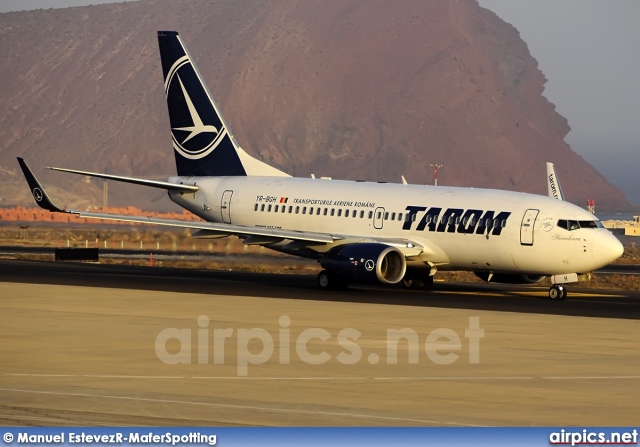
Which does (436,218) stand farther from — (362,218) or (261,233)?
(261,233)

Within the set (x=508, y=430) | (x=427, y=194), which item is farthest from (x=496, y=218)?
(x=508, y=430)

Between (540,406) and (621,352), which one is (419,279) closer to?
(621,352)

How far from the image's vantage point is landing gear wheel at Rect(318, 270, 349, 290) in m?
42.4

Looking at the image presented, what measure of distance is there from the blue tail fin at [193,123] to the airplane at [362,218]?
0.13ft

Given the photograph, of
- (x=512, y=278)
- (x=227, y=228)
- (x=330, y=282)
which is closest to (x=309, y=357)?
(x=330, y=282)

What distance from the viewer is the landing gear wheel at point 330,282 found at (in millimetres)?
42406

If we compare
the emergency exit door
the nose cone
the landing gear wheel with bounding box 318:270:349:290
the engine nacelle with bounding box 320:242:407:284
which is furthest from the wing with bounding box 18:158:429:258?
the nose cone

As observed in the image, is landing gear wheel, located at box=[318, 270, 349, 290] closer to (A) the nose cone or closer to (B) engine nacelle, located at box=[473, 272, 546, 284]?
(B) engine nacelle, located at box=[473, 272, 546, 284]

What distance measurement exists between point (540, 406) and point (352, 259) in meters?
22.7

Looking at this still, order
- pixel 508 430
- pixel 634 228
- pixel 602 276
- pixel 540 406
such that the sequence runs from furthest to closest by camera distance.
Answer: pixel 634 228 < pixel 602 276 < pixel 540 406 < pixel 508 430

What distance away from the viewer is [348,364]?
→ 75.4 ft

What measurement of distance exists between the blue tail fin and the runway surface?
9.66m

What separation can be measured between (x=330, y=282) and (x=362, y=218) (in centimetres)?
307

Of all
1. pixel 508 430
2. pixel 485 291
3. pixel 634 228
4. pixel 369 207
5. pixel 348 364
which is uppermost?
pixel 634 228
